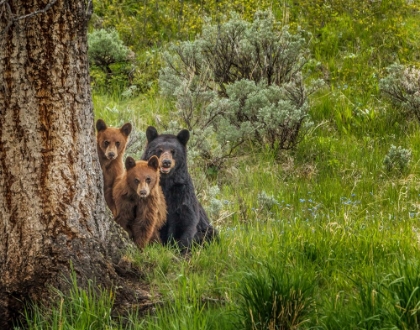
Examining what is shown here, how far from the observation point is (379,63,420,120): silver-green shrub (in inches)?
411

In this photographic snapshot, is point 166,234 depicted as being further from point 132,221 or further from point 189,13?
point 189,13

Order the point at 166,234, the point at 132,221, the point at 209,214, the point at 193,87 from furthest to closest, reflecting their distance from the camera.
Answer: the point at 193,87 → the point at 209,214 → the point at 166,234 → the point at 132,221

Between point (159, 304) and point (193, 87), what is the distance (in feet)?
20.8

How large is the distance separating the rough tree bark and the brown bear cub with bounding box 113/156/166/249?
134cm

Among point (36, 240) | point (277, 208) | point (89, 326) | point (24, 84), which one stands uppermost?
point (24, 84)

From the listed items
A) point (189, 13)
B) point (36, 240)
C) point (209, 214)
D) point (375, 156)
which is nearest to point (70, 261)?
point (36, 240)

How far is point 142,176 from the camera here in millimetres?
6195

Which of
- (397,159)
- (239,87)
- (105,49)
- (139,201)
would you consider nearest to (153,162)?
(139,201)

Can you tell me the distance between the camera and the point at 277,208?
322 inches

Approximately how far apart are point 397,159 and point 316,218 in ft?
8.52

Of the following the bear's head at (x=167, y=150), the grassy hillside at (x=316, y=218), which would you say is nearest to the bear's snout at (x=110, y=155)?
the bear's head at (x=167, y=150)

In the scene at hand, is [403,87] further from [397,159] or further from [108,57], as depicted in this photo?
[108,57]

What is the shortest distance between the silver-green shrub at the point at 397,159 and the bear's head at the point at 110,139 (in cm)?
357

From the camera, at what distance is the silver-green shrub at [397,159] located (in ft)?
29.8
